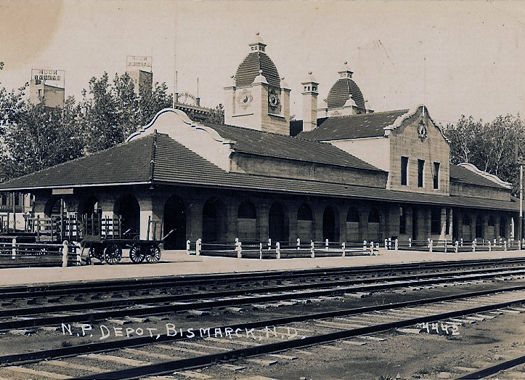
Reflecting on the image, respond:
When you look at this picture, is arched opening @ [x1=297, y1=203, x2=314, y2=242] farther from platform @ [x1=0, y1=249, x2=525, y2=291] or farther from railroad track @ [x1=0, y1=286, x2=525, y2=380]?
railroad track @ [x1=0, y1=286, x2=525, y2=380]

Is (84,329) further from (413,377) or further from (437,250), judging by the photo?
(437,250)

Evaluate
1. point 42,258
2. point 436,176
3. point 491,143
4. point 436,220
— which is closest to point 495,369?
point 42,258

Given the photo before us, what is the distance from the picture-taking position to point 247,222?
1548 inches

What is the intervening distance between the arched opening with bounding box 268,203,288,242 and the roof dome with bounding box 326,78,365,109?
35600 millimetres

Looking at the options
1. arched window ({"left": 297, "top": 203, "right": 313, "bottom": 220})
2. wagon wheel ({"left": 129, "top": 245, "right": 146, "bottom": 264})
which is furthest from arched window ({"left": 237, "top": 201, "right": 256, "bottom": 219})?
wagon wheel ({"left": 129, "top": 245, "right": 146, "bottom": 264})

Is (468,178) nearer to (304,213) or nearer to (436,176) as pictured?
(436,176)

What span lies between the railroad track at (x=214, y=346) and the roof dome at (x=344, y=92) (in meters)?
63.8

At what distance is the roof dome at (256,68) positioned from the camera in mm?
60469

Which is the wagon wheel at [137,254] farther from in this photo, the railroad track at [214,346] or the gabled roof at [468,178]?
the gabled roof at [468,178]

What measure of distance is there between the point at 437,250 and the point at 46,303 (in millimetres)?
38133

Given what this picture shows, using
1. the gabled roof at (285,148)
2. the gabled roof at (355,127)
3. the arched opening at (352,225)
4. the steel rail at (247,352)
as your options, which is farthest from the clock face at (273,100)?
the steel rail at (247,352)

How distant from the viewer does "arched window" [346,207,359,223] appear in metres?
47.3

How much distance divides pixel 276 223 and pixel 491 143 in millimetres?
52807

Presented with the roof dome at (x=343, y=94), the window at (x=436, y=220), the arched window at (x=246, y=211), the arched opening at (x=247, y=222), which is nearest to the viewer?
the arched opening at (x=247, y=222)
